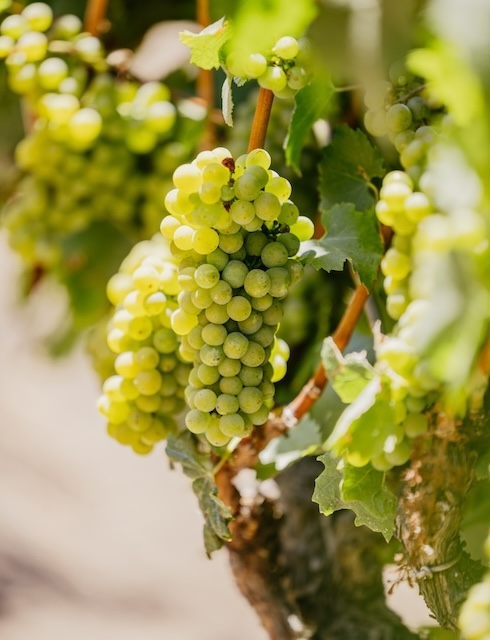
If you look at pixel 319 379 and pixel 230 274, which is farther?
pixel 319 379

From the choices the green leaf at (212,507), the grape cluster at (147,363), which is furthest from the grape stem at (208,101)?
the green leaf at (212,507)

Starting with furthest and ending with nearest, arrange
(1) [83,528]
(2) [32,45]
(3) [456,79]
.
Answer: (1) [83,528] → (2) [32,45] → (3) [456,79]

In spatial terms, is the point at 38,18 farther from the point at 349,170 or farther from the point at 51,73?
the point at 349,170

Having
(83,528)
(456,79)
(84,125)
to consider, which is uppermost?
(456,79)

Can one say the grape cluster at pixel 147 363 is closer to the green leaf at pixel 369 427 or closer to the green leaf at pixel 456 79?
the green leaf at pixel 369 427

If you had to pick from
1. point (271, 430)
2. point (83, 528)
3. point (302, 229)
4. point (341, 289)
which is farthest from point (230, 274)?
point (83, 528)

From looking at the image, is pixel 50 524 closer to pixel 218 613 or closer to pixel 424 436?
pixel 218 613
